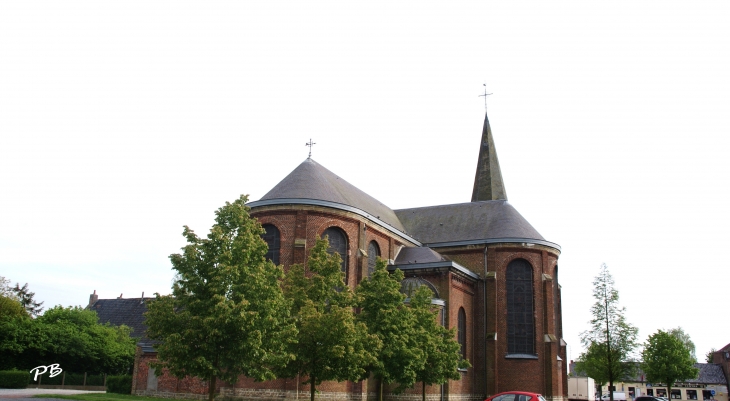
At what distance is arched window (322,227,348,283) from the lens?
34.0 m

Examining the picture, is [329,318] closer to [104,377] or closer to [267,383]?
[267,383]

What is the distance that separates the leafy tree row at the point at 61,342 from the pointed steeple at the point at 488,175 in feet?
100

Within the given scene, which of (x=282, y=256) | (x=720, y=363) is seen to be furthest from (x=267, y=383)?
(x=720, y=363)

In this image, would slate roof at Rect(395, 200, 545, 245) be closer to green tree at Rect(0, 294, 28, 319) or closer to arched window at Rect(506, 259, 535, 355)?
arched window at Rect(506, 259, 535, 355)

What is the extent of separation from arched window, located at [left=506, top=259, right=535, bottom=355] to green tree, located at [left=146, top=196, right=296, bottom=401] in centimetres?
2260

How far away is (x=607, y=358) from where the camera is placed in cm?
4334

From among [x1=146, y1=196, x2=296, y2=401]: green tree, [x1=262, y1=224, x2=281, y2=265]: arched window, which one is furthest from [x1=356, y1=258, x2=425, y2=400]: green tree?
[x1=262, y1=224, x2=281, y2=265]: arched window

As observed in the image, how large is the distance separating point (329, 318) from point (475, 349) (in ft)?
65.9

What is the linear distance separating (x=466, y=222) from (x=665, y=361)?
26173 millimetres

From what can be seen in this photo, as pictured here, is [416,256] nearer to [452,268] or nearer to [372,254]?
[372,254]

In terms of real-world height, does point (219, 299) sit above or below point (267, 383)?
above

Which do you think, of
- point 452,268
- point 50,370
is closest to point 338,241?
point 452,268

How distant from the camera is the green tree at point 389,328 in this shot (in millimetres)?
25703

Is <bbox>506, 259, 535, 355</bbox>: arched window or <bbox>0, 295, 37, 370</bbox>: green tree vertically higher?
<bbox>506, 259, 535, 355</bbox>: arched window
